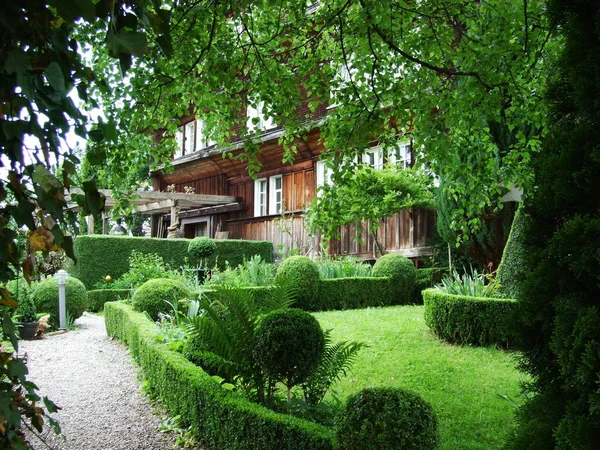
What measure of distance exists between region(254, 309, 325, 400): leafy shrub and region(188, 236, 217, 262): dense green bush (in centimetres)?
1189

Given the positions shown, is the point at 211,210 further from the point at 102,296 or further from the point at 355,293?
the point at 355,293

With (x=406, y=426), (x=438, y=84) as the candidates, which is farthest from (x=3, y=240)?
(x=438, y=84)

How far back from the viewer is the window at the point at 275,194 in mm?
19781

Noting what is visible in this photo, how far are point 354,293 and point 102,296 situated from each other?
6.40 metres

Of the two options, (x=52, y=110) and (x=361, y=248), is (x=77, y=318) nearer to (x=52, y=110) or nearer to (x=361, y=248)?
(x=361, y=248)

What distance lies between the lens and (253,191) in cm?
2077

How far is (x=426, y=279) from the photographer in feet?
42.9

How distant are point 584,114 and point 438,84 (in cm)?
323

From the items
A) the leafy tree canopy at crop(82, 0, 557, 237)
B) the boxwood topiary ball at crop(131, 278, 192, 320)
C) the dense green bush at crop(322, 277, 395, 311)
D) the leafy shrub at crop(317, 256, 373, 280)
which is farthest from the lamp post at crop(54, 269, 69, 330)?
the leafy tree canopy at crop(82, 0, 557, 237)

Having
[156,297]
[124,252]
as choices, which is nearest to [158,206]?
[124,252]

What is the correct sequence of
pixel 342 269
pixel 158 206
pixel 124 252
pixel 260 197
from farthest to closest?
pixel 260 197 < pixel 158 206 < pixel 124 252 < pixel 342 269

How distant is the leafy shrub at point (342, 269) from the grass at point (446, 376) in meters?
3.68

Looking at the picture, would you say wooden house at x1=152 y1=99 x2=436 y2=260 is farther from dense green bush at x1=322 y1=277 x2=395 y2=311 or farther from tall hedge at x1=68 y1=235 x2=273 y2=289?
tall hedge at x1=68 y1=235 x2=273 y2=289

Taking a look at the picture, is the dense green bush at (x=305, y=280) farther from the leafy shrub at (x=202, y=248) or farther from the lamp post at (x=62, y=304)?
the lamp post at (x=62, y=304)
